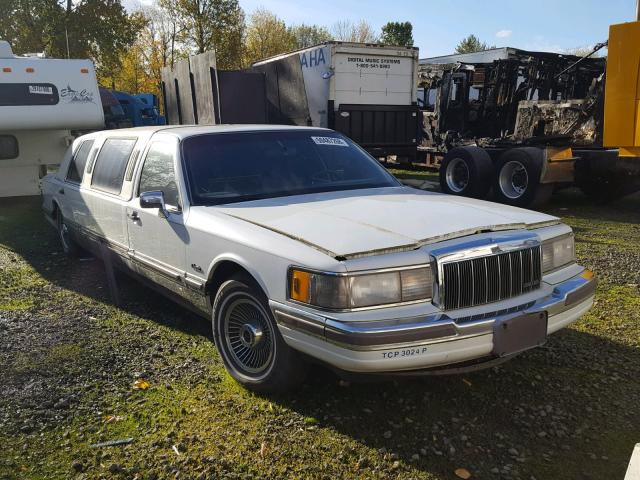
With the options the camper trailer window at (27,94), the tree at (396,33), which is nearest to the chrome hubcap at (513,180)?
the camper trailer window at (27,94)

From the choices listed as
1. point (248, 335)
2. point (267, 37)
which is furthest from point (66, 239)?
point (267, 37)

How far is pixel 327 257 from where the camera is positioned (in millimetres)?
2793

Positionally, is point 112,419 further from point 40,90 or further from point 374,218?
point 40,90

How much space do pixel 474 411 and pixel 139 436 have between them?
1.88 metres

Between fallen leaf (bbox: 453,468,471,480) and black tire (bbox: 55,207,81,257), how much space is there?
211 inches

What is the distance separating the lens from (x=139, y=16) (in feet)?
107

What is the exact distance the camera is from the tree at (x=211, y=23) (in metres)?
30.6

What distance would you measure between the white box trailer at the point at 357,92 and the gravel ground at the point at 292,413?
8.08 metres

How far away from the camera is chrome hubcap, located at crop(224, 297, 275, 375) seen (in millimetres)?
3307

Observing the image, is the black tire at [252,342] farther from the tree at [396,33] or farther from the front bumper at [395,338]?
the tree at [396,33]

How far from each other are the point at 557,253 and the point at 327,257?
1537mm

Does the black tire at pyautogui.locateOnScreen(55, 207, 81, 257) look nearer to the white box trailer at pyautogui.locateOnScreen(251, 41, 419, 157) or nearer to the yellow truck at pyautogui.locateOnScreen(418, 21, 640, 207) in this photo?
the white box trailer at pyautogui.locateOnScreen(251, 41, 419, 157)

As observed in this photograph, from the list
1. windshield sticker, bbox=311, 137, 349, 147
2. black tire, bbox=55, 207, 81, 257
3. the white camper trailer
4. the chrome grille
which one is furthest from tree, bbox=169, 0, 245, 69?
the chrome grille

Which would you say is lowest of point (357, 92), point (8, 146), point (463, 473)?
point (463, 473)
